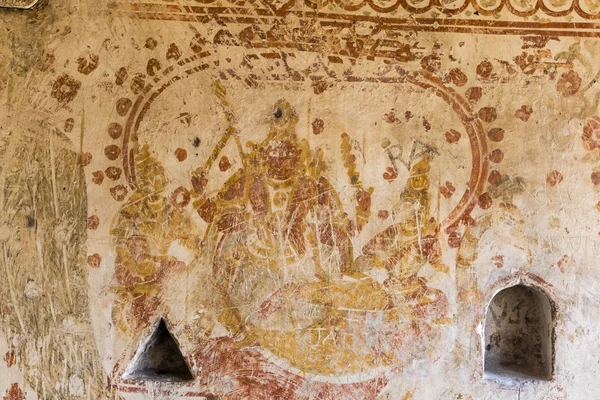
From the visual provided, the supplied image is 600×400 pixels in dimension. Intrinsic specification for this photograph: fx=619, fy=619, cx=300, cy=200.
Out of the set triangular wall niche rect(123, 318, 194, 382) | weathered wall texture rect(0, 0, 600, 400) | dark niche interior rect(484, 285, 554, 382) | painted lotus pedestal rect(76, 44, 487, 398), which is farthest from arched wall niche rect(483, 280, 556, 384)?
triangular wall niche rect(123, 318, 194, 382)

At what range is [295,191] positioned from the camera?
123 inches

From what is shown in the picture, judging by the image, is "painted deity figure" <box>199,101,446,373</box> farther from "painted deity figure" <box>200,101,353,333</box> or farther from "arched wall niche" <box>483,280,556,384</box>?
"arched wall niche" <box>483,280,556,384</box>

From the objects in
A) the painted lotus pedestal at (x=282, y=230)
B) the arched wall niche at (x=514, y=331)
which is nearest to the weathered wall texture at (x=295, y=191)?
the painted lotus pedestal at (x=282, y=230)

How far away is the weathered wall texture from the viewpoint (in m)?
3.10

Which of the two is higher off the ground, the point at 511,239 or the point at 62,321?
the point at 511,239

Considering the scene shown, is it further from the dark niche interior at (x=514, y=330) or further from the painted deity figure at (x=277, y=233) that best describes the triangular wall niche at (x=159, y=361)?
the dark niche interior at (x=514, y=330)

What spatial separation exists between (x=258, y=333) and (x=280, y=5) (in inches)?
65.4

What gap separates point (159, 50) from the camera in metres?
A: 3.14

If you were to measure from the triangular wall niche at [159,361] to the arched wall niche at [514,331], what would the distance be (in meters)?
1.57

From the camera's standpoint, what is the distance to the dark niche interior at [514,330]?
10.6 feet

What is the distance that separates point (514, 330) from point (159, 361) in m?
1.87

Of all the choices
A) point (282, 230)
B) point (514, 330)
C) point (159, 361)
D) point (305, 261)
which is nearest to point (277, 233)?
point (282, 230)

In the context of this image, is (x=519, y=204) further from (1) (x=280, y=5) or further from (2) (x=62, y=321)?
(2) (x=62, y=321)

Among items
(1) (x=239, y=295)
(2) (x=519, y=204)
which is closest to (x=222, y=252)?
(1) (x=239, y=295)
